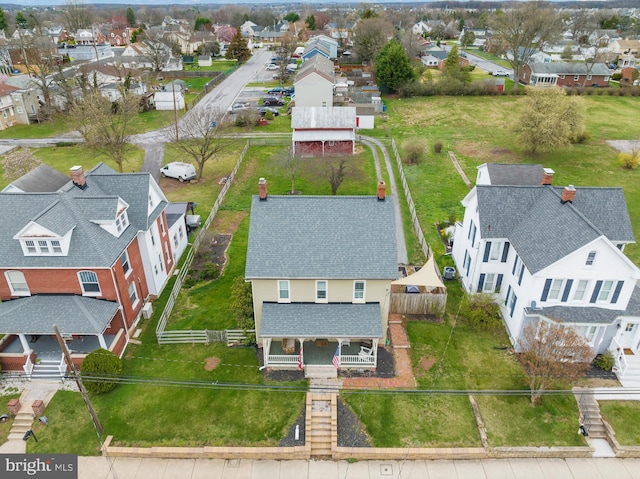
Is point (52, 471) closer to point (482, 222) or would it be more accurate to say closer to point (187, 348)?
point (187, 348)

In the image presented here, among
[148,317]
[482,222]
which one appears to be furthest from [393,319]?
[148,317]

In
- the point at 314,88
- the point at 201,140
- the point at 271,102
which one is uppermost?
the point at 314,88

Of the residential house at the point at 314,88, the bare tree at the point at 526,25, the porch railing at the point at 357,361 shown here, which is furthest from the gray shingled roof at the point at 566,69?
the porch railing at the point at 357,361

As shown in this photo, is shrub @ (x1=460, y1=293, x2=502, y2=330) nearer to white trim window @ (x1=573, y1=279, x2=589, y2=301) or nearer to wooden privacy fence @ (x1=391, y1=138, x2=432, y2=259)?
white trim window @ (x1=573, y1=279, x2=589, y2=301)

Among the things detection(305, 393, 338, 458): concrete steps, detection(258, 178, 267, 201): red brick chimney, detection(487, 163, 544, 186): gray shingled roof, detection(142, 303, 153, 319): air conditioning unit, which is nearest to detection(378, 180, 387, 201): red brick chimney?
detection(258, 178, 267, 201): red brick chimney

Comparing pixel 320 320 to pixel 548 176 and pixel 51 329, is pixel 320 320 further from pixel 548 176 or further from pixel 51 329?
pixel 548 176

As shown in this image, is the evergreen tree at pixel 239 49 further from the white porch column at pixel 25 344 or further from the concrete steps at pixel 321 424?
the concrete steps at pixel 321 424

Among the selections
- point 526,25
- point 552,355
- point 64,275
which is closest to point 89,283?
point 64,275
